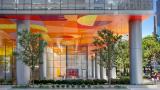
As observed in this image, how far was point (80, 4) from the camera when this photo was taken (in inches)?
2137

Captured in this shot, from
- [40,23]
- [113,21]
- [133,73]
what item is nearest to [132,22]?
[113,21]

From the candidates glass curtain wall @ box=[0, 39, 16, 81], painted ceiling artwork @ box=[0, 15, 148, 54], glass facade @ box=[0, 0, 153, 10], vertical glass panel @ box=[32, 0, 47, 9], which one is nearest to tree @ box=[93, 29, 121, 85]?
glass facade @ box=[0, 0, 153, 10]

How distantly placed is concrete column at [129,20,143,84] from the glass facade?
348 cm

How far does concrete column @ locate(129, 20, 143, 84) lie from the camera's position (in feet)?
184

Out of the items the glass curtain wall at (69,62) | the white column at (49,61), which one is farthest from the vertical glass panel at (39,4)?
the glass curtain wall at (69,62)

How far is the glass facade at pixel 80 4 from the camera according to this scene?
53.8m

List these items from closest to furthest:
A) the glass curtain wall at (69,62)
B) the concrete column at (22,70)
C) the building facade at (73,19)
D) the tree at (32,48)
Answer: the tree at (32,48)
the building facade at (73,19)
the concrete column at (22,70)
the glass curtain wall at (69,62)

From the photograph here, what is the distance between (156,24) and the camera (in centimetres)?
17662

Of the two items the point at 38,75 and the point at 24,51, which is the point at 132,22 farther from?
the point at 38,75

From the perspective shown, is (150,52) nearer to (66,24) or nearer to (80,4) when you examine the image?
(66,24)

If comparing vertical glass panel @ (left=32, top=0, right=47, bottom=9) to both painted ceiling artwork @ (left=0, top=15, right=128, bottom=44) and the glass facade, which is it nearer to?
the glass facade

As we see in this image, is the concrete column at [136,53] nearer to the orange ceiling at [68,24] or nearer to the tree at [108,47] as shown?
the orange ceiling at [68,24]

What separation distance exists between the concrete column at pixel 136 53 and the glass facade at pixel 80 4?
11.4ft

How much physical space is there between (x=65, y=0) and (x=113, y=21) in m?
8.51
